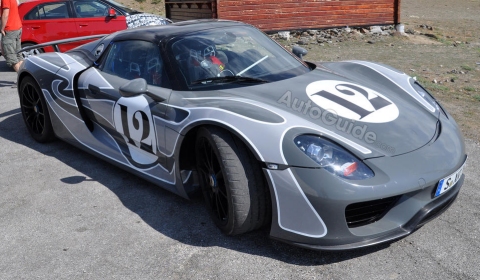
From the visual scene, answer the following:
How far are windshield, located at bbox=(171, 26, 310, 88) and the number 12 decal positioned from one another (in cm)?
42

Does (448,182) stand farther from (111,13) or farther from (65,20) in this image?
(65,20)

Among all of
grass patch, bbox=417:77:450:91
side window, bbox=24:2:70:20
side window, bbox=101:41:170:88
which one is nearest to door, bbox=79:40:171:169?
side window, bbox=101:41:170:88

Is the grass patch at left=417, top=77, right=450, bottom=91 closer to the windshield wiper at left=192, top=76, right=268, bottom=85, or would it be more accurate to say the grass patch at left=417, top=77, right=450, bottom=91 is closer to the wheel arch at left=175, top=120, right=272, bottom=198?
the windshield wiper at left=192, top=76, right=268, bottom=85

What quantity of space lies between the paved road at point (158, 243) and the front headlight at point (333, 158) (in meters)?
0.58

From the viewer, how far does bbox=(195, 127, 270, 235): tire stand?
10.4 ft

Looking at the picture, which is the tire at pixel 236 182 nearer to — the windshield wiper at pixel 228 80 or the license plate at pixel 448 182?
the windshield wiper at pixel 228 80

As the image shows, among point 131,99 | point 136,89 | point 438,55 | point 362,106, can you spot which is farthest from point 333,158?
point 438,55

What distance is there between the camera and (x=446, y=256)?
124 inches

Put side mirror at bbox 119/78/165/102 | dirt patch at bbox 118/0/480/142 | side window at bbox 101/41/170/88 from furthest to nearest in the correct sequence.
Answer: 1. dirt patch at bbox 118/0/480/142
2. side window at bbox 101/41/170/88
3. side mirror at bbox 119/78/165/102

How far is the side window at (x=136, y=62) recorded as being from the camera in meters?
4.09

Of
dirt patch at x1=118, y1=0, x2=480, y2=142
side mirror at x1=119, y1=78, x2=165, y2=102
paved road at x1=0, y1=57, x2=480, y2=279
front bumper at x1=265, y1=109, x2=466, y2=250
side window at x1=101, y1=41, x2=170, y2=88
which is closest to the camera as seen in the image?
front bumper at x1=265, y1=109, x2=466, y2=250

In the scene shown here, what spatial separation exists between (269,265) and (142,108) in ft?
5.19

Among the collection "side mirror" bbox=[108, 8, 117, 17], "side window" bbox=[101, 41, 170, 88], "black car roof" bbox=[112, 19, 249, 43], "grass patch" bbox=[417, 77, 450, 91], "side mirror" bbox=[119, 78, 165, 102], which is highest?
"black car roof" bbox=[112, 19, 249, 43]

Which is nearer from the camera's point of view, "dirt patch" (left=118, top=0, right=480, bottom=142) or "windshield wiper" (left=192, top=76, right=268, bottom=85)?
"windshield wiper" (left=192, top=76, right=268, bottom=85)
